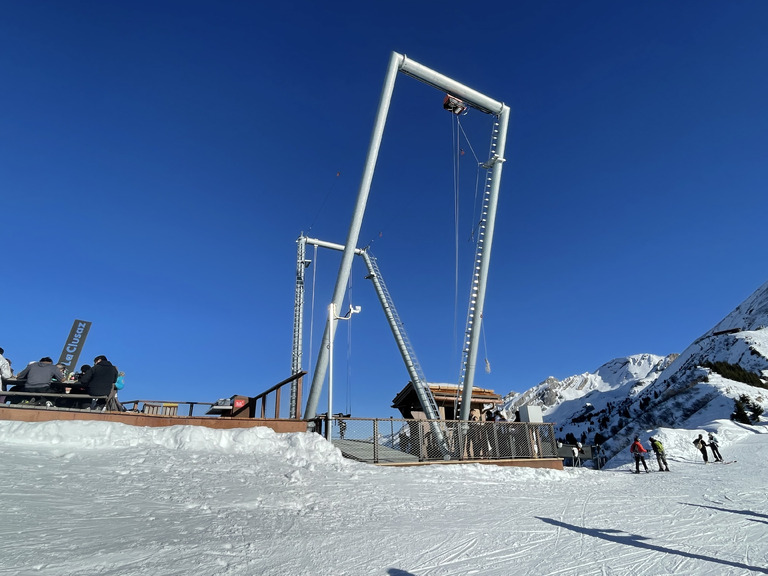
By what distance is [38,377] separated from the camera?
422 inches

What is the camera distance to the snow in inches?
198

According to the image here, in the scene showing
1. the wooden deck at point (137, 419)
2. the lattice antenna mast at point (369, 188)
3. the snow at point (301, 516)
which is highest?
the lattice antenna mast at point (369, 188)

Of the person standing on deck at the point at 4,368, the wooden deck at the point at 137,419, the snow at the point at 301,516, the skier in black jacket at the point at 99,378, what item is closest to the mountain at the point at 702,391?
the snow at the point at 301,516

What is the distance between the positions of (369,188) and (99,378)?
10760 millimetres

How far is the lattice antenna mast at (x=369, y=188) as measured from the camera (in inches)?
608

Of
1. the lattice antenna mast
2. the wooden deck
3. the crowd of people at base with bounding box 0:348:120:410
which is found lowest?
the wooden deck

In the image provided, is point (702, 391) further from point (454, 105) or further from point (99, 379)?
point (99, 379)

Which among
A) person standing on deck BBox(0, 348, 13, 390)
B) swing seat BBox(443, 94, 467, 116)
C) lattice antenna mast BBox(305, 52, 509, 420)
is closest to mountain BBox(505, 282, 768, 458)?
lattice antenna mast BBox(305, 52, 509, 420)

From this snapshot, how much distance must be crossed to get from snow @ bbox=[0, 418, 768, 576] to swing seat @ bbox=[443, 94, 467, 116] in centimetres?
1495

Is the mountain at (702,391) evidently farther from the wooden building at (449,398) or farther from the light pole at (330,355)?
the light pole at (330,355)

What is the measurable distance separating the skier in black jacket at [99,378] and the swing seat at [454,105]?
16.3 meters

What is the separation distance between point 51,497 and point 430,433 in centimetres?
1079

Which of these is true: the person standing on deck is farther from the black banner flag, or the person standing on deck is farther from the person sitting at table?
the black banner flag

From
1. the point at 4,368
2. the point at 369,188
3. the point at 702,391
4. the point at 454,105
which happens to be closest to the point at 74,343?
the point at 4,368
